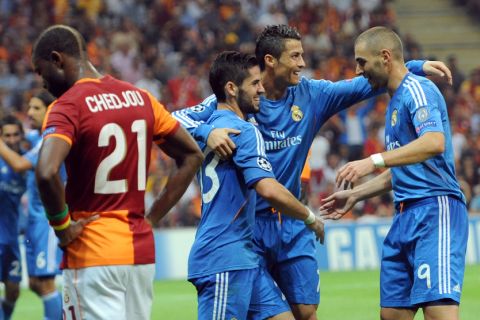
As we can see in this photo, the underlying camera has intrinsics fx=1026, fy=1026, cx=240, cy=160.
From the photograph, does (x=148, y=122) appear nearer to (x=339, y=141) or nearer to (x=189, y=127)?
(x=189, y=127)

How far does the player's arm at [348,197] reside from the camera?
6770 millimetres

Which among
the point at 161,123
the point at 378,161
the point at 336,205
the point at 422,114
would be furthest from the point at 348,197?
the point at 161,123

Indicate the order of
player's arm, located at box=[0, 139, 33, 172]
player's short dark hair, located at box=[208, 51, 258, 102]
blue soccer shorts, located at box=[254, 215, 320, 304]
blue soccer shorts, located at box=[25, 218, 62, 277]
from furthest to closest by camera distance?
blue soccer shorts, located at box=[25, 218, 62, 277] → player's arm, located at box=[0, 139, 33, 172] → blue soccer shorts, located at box=[254, 215, 320, 304] → player's short dark hair, located at box=[208, 51, 258, 102]

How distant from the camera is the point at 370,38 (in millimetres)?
6762

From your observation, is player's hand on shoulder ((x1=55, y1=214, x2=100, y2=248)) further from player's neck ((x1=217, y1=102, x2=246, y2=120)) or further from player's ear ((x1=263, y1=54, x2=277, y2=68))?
player's ear ((x1=263, y1=54, x2=277, y2=68))

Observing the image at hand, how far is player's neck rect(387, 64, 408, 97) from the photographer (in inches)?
265

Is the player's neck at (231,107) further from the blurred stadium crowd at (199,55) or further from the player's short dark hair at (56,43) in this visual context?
the blurred stadium crowd at (199,55)

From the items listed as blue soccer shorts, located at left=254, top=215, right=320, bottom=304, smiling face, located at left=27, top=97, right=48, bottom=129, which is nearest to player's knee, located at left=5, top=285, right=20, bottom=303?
smiling face, located at left=27, top=97, right=48, bottom=129

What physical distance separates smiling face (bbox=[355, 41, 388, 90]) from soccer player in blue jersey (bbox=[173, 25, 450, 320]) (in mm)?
555

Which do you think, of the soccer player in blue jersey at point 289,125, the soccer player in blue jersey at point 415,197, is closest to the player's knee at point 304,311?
the soccer player in blue jersey at point 289,125

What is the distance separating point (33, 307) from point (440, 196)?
7593 mm

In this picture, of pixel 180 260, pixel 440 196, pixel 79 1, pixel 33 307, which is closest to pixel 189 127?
pixel 440 196

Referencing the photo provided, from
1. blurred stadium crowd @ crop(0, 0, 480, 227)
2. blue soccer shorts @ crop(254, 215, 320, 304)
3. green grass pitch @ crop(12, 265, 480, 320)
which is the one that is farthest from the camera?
blurred stadium crowd @ crop(0, 0, 480, 227)

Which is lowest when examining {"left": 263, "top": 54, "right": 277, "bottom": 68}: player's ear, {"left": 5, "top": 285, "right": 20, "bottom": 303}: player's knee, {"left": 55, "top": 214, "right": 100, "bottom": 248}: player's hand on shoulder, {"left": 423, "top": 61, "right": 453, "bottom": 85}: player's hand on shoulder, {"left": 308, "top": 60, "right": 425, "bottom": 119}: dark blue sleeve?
{"left": 5, "top": 285, "right": 20, "bottom": 303}: player's knee
